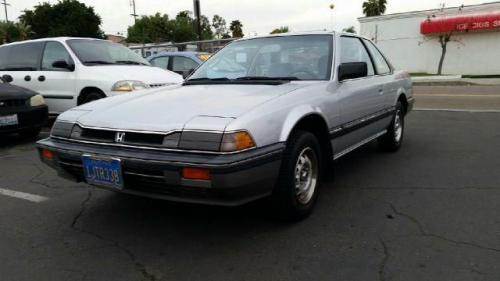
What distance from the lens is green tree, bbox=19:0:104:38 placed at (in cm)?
6209

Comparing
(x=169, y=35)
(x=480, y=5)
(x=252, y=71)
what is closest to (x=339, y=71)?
(x=252, y=71)

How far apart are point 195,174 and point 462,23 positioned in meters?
29.3

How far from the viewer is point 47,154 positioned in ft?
11.8

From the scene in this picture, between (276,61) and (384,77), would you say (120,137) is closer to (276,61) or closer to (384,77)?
(276,61)

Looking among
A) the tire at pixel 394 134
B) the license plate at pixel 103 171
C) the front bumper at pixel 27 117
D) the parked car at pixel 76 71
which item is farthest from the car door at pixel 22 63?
the tire at pixel 394 134

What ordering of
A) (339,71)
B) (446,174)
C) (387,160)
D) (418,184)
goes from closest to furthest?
1. (339,71)
2. (418,184)
3. (446,174)
4. (387,160)

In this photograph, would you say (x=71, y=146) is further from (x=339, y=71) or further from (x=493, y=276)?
(x=493, y=276)

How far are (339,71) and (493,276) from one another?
2058mm

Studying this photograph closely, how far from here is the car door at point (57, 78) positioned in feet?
25.2

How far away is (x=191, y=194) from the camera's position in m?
2.94

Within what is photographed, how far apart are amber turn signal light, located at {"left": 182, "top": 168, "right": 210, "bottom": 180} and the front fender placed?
2.09ft

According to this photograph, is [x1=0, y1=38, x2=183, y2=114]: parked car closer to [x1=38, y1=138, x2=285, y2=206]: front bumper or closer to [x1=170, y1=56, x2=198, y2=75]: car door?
[x1=170, y1=56, x2=198, y2=75]: car door

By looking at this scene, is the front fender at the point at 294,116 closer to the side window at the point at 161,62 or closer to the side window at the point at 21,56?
the side window at the point at 21,56

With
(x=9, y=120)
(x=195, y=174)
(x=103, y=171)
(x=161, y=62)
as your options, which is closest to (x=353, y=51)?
(x=195, y=174)
